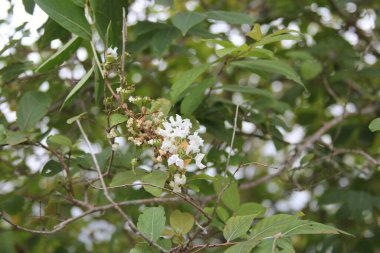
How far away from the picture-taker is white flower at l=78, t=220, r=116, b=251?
95.3 inches

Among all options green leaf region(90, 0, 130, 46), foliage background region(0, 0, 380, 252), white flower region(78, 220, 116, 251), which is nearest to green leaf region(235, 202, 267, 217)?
foliage background region(0, 0, 380, 252)

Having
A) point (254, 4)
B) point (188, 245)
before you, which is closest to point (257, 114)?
point (188, 245)

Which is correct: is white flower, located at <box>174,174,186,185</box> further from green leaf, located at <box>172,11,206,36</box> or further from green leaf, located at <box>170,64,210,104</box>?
green leaf, located at <box>172,11,206,36</box>

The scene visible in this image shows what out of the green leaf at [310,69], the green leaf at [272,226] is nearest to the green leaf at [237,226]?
the green leaf at [272,226]

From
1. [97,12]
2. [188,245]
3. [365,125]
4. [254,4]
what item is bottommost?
[365,125]

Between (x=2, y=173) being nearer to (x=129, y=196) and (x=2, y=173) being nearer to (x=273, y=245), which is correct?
(x=129, y=196)

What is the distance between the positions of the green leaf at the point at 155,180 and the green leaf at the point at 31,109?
494mm

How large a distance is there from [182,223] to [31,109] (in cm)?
56

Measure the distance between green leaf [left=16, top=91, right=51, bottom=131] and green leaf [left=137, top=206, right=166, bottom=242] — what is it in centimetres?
50

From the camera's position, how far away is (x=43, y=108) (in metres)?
1.40

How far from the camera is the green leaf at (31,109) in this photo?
4.49 feet

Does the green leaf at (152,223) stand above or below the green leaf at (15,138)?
below

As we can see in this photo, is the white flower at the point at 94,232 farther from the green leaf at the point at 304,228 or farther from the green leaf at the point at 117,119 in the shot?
the green leaf at the point at 304,228

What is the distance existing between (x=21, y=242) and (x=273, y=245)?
1627 mm
